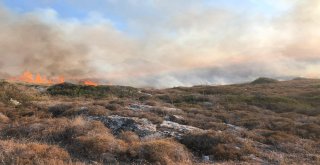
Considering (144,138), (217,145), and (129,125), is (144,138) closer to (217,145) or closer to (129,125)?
(129,125)

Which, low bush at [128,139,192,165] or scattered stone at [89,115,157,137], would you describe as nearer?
low bush at [128,139,192,165]

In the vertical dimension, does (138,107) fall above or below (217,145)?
above

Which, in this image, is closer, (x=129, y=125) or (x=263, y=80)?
(x=129, y=125)

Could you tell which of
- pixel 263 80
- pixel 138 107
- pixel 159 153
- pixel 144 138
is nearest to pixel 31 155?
pixel 159 153

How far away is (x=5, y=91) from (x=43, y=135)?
2108 cm

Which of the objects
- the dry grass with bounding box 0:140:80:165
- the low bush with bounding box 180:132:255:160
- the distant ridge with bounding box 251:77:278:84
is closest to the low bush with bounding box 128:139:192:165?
the low bush with bounding box 180:132:255:160

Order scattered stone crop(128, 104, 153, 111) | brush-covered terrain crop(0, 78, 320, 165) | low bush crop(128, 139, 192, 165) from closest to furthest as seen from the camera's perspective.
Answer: low bush crop(128, 139, 192, 165)
brush-covered terrain crop(0, 78, 320, 165)
scattered stone crop(128, 104, 153, 111)

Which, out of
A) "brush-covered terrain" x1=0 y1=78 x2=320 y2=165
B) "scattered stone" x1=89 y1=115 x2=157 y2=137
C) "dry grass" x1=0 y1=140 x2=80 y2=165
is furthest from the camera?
"scattered stone" x1=89 y1=115 x2=157 y2=137

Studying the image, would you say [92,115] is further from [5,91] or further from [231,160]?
[5,91]

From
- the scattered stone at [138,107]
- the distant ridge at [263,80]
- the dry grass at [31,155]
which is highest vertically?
the distant ridge at [263,80]

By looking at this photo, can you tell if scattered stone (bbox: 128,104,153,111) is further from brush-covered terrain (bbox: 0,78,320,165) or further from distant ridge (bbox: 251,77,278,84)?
distant ridge (bbox: 251,77,278,84)

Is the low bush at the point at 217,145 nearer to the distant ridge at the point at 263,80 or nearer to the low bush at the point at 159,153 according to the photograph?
the low bush at the point at 159,153

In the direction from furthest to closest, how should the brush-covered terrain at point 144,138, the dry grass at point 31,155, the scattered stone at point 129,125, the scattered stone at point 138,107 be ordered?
the scattered stone at point 138,107 → the scattered stone at point 129,125 → the brush-covered terrain at point 144,138 → the dry grass at point 31,155

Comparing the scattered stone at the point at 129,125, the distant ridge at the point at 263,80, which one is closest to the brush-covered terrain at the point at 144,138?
the scattered stone at the point at 129,125
